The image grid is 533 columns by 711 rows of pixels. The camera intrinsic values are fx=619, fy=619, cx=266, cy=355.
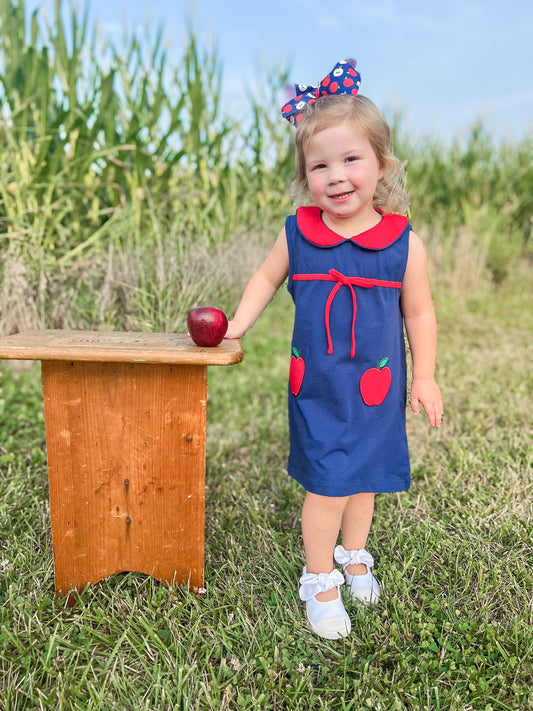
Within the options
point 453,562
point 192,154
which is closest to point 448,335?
point 192,154

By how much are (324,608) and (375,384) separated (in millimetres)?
672

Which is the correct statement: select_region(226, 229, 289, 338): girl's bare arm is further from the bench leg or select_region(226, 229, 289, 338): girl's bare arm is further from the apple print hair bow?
the apple print hair bow

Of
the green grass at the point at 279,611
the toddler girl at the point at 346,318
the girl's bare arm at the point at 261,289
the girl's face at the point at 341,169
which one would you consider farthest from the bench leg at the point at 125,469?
the girl's face at the point at 341,169

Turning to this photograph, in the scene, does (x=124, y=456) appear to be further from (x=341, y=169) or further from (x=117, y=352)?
(x=341, y=169)

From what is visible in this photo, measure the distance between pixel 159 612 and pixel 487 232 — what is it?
23.6 feet

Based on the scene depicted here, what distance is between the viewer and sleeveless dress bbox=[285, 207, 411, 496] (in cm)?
169

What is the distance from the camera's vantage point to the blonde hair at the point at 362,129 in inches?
64.6

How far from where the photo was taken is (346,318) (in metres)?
1.69

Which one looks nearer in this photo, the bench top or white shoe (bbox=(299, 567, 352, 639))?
the bench top

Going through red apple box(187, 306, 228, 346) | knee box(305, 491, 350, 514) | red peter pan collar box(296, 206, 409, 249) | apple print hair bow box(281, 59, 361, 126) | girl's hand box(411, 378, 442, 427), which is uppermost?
apple print hair bow box(281, 59, 361, 126)

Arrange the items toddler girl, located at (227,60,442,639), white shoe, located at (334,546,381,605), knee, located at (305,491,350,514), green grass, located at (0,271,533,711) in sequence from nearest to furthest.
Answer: green grass, located at (0,271,533,711) < toddler girl, located at (227,60,442,639) < knee, located at (305,491,350,514) < white shoe, located at (334,546,381,605)

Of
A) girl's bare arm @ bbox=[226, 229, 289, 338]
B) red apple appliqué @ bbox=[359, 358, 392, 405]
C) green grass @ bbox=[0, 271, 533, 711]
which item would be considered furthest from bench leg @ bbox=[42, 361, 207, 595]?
red apple appliqué @ bbox=[359, 358, 392, 405]

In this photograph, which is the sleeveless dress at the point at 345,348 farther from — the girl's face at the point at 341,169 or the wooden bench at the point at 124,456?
the wooden bench at the point at 124,456

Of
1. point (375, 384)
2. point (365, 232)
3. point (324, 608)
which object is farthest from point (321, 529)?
point (365, 232)
